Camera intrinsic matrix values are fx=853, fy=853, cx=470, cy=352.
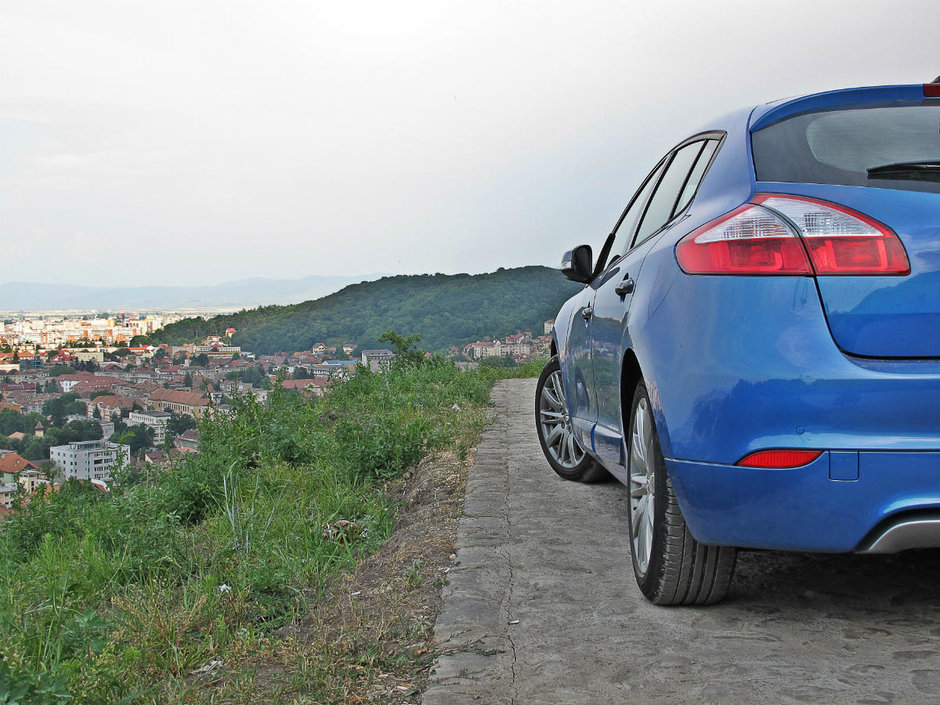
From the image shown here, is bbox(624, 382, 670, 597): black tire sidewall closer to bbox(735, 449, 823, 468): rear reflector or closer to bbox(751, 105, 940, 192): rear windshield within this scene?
bbox(735, 449, 823, 468): rear reflector

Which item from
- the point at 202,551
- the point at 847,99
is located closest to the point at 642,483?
the point at 847,99

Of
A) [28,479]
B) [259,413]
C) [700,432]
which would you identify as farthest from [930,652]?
[28,479]

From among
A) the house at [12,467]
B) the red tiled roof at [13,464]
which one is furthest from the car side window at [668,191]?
the red tiled roof at [13,464]

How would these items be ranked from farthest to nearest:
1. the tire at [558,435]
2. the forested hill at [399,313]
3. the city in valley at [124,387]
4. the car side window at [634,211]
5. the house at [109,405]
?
1. the forested hill at [399,313]
2. the house at [109,405]
3. the city in valley at [124,387]
4. the tire at [558,435]
5. the car side window at [634,211]

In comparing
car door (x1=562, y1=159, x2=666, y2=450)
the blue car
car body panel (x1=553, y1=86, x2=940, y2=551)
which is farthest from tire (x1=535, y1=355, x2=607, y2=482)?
car body panel (x1=553, y1=86, x2=940, y2=551)

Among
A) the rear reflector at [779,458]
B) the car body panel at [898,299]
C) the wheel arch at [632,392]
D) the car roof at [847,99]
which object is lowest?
the rear reflector at [779,458]

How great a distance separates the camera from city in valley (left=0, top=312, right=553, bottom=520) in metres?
8.05

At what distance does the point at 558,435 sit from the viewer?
5.63 m

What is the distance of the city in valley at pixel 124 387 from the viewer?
805cm

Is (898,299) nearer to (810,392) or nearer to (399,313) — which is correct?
(810,392)

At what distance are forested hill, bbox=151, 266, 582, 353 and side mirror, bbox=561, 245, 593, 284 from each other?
1558cm

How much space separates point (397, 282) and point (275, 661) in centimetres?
3004

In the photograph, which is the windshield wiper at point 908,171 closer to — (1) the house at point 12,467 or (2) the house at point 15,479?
(2) the house at point 15,479

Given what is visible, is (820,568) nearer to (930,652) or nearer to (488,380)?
(930,652)
